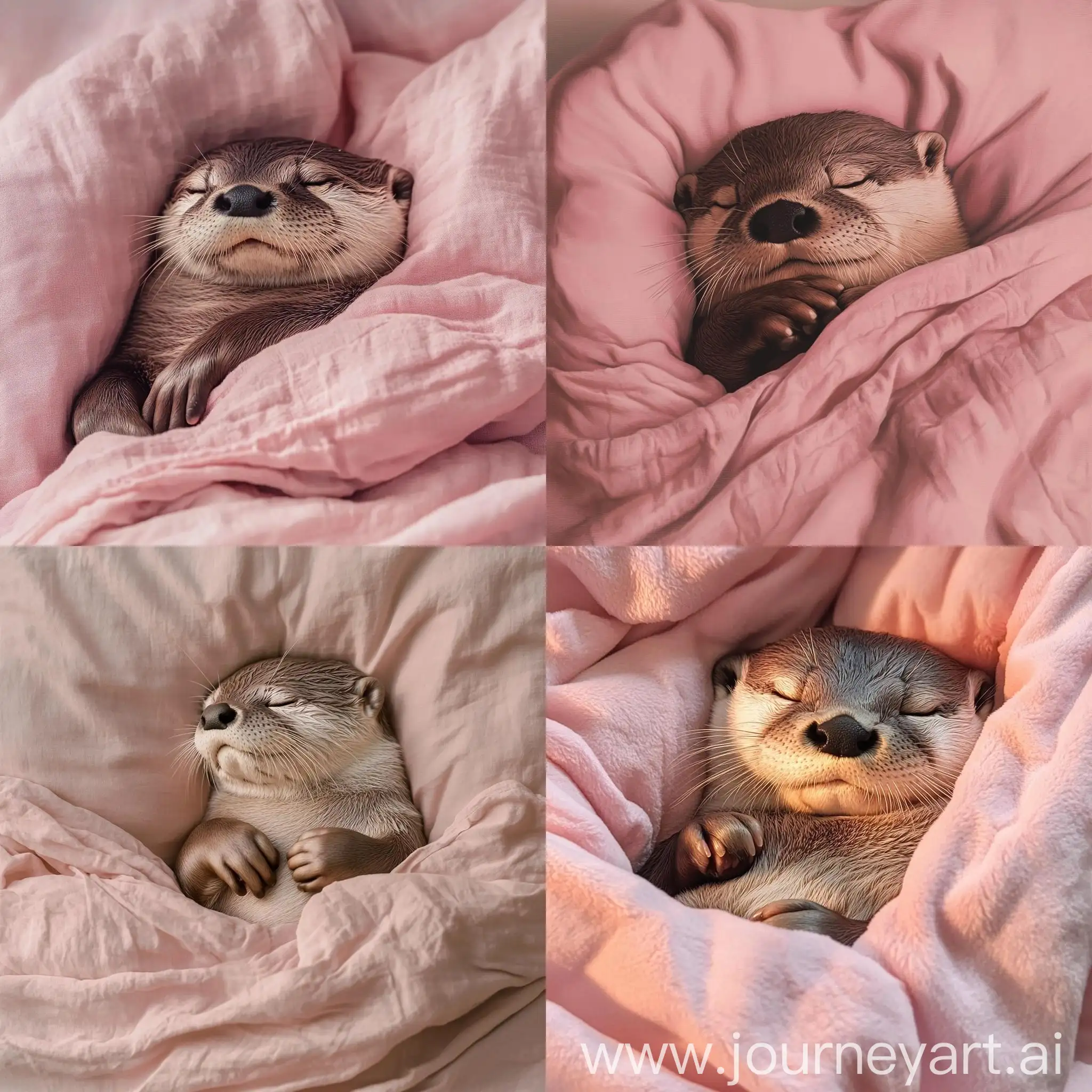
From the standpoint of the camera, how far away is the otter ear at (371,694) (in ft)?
2.77

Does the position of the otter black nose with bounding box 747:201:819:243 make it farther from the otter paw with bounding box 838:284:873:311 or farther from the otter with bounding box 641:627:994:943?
the otter with bounding box 641:627:994:943

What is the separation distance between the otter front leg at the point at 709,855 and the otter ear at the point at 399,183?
587 millimetres

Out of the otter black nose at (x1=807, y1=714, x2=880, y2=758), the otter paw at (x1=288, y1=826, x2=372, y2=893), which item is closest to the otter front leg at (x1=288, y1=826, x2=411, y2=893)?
the otter paw at (x1=288, y1=826, x2=372, y2=893)

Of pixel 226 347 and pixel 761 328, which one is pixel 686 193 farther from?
pixel 226 347

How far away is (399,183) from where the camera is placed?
87 centimetres

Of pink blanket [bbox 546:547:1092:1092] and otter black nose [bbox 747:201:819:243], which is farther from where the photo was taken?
otter black nose [bbox 747:201:819:243]

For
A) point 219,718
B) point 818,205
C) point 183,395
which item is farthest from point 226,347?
point 818,205

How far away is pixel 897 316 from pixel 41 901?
0.84 metres

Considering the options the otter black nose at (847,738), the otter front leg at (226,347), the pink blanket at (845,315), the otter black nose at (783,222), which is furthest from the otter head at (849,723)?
the otter front leg at (226,347)

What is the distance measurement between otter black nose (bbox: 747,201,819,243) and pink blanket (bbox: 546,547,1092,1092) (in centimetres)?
27

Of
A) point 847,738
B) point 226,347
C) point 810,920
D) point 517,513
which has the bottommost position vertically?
point 810,920

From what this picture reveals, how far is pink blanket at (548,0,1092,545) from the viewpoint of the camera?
84 cm

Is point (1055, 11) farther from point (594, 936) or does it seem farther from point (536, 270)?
point (594, 936)

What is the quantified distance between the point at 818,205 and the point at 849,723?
438 millimetres
